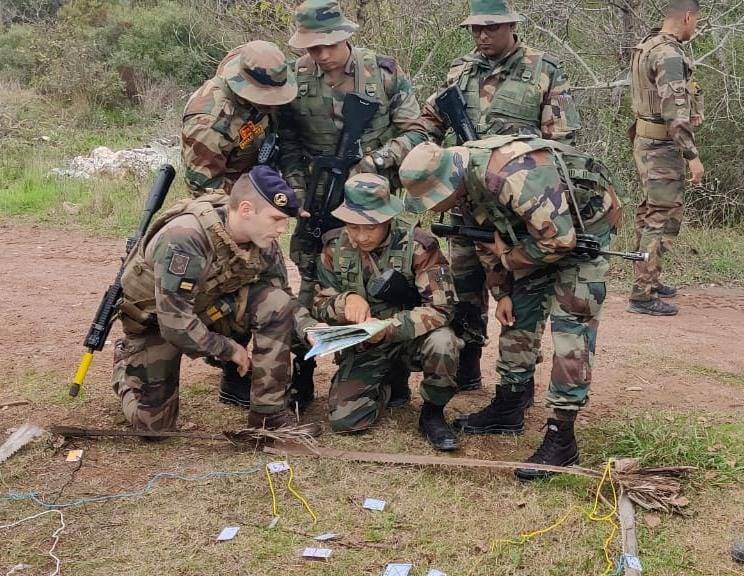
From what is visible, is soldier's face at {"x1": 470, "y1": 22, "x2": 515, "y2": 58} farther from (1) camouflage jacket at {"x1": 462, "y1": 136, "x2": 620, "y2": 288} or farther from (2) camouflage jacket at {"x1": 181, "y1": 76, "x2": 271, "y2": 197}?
(2) camouflage jacket at {"x1": 181, "y1": 76, "x2": 271, "y2": 197}

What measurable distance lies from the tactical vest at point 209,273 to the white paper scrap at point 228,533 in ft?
3.47

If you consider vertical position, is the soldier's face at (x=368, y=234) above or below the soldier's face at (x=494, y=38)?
below

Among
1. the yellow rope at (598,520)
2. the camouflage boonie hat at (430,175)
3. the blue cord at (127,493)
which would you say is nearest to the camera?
the yellow rope at (598,520)

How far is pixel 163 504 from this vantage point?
10.9 feet

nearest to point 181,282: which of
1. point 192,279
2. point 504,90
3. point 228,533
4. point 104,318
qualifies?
point 192,279

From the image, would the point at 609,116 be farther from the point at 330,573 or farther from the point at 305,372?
the point at 330,573

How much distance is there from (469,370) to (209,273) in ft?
5.56

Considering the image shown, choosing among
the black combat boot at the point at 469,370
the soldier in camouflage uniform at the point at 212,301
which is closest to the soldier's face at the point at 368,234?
the soldier in camouflage uniform at the point at 212,301

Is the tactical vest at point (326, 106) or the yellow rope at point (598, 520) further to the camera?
the tactical vest at point (326, 106)

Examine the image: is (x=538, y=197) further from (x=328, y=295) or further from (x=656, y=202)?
(x=656, y=202)

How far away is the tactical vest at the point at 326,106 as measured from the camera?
14.1 ft

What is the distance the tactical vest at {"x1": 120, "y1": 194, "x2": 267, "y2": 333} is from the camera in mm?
3523

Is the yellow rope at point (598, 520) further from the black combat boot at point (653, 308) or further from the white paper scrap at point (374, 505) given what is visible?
the black combat boot at point (653, 308)

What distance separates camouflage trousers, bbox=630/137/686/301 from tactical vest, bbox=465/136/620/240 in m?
2.64
